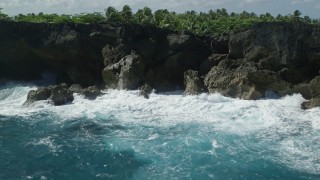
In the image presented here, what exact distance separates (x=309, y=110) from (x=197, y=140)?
13.8 metres

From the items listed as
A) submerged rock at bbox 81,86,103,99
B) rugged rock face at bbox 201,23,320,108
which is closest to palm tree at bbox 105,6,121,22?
submerged rock at bbox 81,86,103,99

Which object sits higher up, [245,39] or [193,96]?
[245,39]

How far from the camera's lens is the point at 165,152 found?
3180 centimetres

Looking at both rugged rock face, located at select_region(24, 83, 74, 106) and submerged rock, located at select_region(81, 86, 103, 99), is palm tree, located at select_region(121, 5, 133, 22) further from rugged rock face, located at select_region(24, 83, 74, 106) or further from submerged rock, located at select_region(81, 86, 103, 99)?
rugged rock face, located at select_region(24, 83, 74, 106)

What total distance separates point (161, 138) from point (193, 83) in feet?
44.3

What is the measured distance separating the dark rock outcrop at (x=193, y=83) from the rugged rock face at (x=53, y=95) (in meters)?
14.2

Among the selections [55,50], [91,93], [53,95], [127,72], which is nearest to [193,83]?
[127,72]

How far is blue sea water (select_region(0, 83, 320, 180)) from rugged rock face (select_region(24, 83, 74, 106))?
104 centimetres

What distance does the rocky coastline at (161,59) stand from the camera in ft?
145

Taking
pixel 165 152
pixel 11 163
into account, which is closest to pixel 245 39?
pixel 165 152

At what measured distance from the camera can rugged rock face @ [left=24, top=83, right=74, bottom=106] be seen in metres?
46.2

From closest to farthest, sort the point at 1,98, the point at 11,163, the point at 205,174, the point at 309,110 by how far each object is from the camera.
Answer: the point at 205,174 → the point at 11,163 → the point at 309,110 → the point at 1,98

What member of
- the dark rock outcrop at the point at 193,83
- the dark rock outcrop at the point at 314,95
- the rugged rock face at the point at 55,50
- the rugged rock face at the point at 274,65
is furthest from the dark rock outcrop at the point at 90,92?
the dark rock outcrop at the point at 314,95

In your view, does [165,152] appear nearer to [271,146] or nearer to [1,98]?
[271,146]
